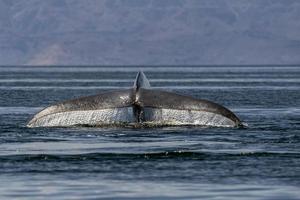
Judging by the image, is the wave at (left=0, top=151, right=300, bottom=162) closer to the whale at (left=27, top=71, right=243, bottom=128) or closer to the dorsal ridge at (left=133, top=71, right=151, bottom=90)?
the whale at (left=27, top=71, right=243, bottom=128)

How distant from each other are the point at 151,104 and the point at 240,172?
5.92 metres

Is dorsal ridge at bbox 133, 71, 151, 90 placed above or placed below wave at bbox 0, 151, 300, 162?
above

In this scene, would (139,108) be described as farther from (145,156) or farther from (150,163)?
(150,163)

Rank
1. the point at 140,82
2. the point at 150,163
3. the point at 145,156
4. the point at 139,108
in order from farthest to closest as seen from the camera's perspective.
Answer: the point at 140,82 < the point at 139,108 < the point at 145,156 < the point at 150,163

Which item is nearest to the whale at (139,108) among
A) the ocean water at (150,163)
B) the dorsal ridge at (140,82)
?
the dorsal ridge at (140,82)

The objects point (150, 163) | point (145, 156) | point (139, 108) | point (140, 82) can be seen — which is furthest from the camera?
point (140, 82)

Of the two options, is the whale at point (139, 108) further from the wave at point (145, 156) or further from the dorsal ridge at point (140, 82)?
the wave at point (145, 156)

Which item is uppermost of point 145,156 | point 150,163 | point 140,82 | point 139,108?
point 140,82

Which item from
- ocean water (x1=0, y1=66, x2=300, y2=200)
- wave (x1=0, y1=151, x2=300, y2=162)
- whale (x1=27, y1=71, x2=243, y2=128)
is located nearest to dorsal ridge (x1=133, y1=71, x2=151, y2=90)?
whale (x1=27, y1=71, x2=243, y2=128)

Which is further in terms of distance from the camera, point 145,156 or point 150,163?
point 145,156

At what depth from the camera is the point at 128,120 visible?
33.8 meters

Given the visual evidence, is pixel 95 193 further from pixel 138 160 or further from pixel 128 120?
pixel 128 120

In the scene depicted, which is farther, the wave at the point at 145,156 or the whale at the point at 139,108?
the whale at the point at 139,108

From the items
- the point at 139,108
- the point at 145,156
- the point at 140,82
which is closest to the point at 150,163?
the point at 145,156
